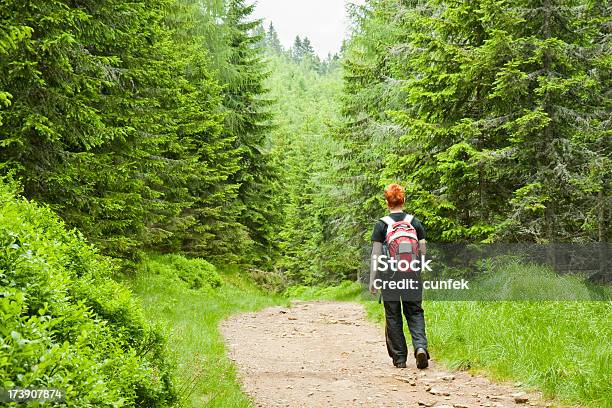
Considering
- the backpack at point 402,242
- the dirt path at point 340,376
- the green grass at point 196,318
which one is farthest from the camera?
the backpack at point 402,242

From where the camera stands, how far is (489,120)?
38.2ft

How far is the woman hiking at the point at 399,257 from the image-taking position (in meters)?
7.01

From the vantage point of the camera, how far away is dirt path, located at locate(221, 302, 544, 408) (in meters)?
5.70

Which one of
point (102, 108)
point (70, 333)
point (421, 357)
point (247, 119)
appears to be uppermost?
point (247, 119)

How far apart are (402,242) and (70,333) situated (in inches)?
189

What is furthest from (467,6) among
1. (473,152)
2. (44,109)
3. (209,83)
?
(209,83)

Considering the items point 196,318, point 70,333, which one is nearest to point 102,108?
point 196,318

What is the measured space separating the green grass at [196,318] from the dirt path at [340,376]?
0.38m

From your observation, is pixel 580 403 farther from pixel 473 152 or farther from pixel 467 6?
pixel 467 6

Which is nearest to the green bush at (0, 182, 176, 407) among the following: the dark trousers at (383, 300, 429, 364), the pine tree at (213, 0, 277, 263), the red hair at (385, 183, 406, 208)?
the dark trousers at (383, 300, 429, 364)

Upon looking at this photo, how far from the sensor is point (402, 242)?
6984 mm
